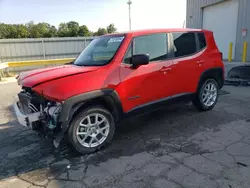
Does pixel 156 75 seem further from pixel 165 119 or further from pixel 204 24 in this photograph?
pixel 204 24

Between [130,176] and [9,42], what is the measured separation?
51.0 ft

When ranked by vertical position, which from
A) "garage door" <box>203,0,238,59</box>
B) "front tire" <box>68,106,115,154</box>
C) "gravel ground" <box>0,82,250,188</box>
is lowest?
"gravel ground" <box>0,82,250,188</box>

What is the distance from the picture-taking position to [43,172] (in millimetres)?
2869

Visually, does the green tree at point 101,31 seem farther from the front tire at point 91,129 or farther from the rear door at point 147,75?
the front tire at point 91,129

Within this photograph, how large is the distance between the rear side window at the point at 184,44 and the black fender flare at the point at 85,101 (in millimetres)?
1660

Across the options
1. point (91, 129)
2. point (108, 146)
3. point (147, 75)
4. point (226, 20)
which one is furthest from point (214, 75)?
point (226, 20)

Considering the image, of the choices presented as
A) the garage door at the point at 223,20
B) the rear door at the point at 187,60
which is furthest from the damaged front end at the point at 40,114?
the garage door at the point at 223,20

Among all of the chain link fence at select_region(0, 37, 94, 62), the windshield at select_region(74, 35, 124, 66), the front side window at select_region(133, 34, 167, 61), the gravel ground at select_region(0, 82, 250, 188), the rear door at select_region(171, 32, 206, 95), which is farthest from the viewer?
the chain link fence at select_region(0, 37, 94, 62)

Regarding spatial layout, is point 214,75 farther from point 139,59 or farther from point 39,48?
point 39,48

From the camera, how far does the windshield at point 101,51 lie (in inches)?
142

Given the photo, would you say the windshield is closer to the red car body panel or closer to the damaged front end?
the red car body panel

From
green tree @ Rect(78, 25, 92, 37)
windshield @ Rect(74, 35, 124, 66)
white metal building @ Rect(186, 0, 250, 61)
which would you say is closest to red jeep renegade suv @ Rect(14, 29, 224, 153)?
windshield @ Rect(74, 35, 124, 66)

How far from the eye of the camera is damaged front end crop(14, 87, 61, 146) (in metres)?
2.99

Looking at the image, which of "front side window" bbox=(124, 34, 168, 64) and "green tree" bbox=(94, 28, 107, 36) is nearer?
"front side window" bbox=(124, 34, 168, 64)
